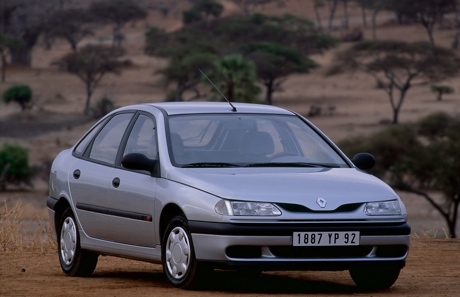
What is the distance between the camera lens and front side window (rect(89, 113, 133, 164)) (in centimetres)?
872

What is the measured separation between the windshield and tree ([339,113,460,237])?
23.1 m

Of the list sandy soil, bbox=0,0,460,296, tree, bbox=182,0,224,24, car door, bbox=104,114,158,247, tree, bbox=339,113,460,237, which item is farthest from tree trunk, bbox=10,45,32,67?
car door, bbox=104,114,158,247

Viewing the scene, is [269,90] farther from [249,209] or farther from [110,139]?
[249,209]

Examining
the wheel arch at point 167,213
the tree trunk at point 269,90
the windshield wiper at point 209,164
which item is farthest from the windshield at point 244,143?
the tree trunk at point 269,90

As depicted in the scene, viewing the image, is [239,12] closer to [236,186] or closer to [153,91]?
[153,91]

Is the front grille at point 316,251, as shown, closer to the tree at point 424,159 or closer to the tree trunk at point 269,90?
the tree at point 424,159

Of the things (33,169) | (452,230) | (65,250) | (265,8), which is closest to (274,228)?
(65,250)

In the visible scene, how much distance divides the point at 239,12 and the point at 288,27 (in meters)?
18.4

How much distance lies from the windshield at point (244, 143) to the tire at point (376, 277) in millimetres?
768

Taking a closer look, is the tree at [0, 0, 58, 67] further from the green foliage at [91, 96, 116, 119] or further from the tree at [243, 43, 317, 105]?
the green foliage at [91, 96, 116, 119]

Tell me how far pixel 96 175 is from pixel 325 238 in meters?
2.03

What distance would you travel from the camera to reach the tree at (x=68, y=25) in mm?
69625

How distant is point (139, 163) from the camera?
312 inches

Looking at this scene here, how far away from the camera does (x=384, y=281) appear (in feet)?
26.4
